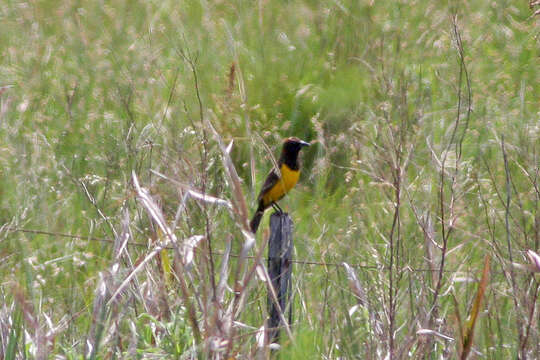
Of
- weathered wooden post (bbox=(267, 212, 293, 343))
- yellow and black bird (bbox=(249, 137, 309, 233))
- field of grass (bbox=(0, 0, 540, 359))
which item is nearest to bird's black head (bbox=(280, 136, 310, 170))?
yellow and black bird (bbox=(249, 137, 309, 233))

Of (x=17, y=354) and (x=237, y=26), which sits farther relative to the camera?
(x=237, y=26)

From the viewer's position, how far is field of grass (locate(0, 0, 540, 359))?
2.87m

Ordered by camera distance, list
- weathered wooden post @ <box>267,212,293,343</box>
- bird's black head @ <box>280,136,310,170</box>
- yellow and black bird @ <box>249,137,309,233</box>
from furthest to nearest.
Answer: bird's black head @ <box>280,136,310,170</box>, yellow and black bird @ <box>249,137,309,233</box>, weathered wooden post @ <box>267,212,293,343</box>

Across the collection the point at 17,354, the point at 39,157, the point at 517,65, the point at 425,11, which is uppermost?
the point at 425,11

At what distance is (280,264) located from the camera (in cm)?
339

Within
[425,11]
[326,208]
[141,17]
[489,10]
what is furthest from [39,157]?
[489,10]

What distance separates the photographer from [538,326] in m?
3.27

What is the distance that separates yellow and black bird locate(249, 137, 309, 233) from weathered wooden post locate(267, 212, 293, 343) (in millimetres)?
1713

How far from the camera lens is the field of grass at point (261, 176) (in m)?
2.87

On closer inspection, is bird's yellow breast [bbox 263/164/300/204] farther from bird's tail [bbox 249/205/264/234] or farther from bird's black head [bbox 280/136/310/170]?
bird's tail [bbox 249/205/264/234]

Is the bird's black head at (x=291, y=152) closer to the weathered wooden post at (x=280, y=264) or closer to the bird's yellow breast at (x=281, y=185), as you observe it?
Result: the bird's yellow breast at (x=281, y=185)

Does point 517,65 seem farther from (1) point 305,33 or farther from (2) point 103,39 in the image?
(2) point 103,39

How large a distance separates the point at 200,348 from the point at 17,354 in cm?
87

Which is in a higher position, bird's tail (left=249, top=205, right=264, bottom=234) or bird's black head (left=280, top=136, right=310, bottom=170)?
bird's black head (left=280, top=136, right=310, bottom=170)
